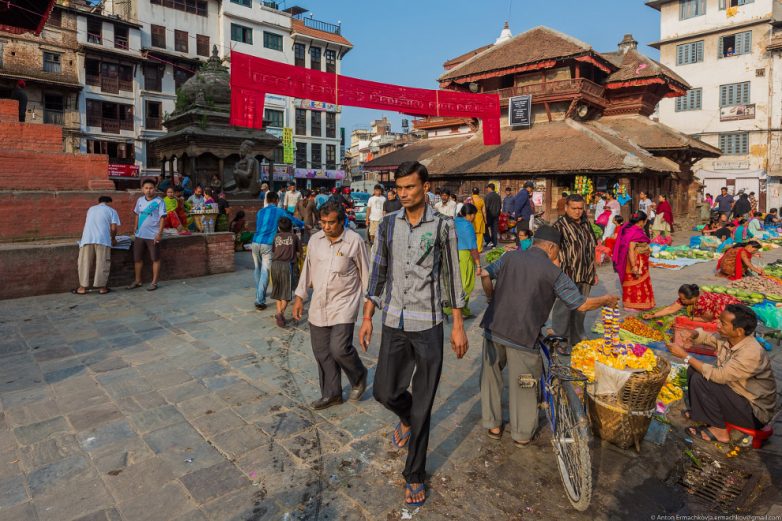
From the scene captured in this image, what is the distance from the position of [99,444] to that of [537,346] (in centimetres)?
325

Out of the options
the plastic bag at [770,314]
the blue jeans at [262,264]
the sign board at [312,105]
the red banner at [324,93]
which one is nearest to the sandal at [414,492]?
the blue jeans at [262,264]

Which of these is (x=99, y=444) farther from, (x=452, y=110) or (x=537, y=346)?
(x=452, y=110)

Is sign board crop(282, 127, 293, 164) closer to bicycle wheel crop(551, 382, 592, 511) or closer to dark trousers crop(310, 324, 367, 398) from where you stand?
dark trousers crop(310, 324, 367, 398)

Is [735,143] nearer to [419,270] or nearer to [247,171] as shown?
[247,171]

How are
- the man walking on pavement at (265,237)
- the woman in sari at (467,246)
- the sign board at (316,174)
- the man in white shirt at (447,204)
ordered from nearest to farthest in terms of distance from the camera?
1. the woman in sari at (467,246)
2. the man walking on pavement at (265,237)
3. the man in white shirt at (447,204)
4. the sign board at (316,174)

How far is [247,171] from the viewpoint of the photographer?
48.9 feet

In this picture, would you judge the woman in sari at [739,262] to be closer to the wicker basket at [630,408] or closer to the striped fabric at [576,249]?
the striped fabric at [576,249]

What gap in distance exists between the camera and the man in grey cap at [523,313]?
11.1ft

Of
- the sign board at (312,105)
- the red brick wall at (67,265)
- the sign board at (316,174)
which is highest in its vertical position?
the sign board at (312,105)

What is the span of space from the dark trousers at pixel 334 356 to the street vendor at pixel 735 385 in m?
2.68

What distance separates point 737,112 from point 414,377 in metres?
37.8

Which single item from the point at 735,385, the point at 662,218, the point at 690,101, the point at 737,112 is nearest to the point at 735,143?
the point at 737,112

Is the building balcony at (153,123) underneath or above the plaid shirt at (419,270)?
above

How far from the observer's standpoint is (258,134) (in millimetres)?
16406
